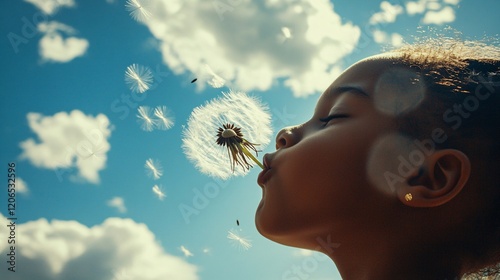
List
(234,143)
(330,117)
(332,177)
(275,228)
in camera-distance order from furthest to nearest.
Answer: (234,143)
(330,117)
(275,228)
(332,177)

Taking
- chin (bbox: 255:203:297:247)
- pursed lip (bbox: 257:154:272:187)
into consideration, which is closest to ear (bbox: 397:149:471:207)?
chin (bbox: 255:203:297:247)

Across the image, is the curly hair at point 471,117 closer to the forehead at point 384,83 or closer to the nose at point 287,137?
the forehead at point 384,83

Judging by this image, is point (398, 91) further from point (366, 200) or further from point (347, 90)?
point (366, 200)

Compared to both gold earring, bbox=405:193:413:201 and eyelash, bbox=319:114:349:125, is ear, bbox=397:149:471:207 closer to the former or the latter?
gold earring, bbox=405:193:413:201

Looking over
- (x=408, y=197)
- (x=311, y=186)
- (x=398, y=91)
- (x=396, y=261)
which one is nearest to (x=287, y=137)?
(x=311, y=186)

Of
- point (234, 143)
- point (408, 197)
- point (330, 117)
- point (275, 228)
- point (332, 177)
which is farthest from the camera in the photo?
point (234, 143)

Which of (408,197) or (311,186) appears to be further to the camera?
(311,186)
